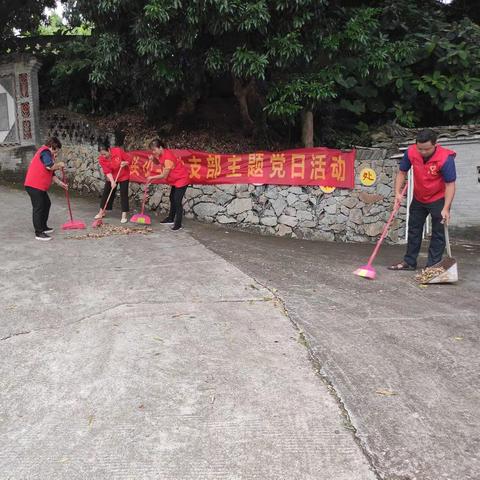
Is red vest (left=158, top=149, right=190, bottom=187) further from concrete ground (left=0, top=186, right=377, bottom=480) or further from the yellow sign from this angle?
the yellow sign

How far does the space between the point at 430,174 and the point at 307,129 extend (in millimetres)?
4494

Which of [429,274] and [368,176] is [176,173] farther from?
[429,274]

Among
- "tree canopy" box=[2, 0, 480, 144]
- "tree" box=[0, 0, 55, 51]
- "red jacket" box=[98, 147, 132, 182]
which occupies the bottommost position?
"red jacket" box=[98, 147, 132, 182]

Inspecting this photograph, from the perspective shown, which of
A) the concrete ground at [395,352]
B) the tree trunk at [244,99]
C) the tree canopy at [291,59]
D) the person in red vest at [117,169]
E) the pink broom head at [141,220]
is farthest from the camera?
the tree trunk at [244,99]

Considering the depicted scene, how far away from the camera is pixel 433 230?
5.73m

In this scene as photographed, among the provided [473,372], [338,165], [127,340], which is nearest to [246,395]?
[127,340]

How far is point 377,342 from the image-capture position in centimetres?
392

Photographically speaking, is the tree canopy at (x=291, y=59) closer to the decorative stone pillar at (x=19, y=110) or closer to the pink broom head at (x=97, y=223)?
the decorative stone pillar at (x=19, y=110)

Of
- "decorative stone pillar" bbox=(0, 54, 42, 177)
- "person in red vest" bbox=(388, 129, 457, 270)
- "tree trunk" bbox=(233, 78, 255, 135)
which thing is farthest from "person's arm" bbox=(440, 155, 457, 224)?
"decorative stone pillar" bbox=(0, 54, 42, 177)

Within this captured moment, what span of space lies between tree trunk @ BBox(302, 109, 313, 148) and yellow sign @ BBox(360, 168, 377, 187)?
5.02ft

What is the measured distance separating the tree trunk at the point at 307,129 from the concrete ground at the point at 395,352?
11.8 feet

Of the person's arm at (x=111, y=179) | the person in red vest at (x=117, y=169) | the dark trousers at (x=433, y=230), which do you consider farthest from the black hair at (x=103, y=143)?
the dark trousers at (x=433, y=230)

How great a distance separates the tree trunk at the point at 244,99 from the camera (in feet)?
31.1

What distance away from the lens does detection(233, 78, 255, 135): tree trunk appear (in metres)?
9.48
